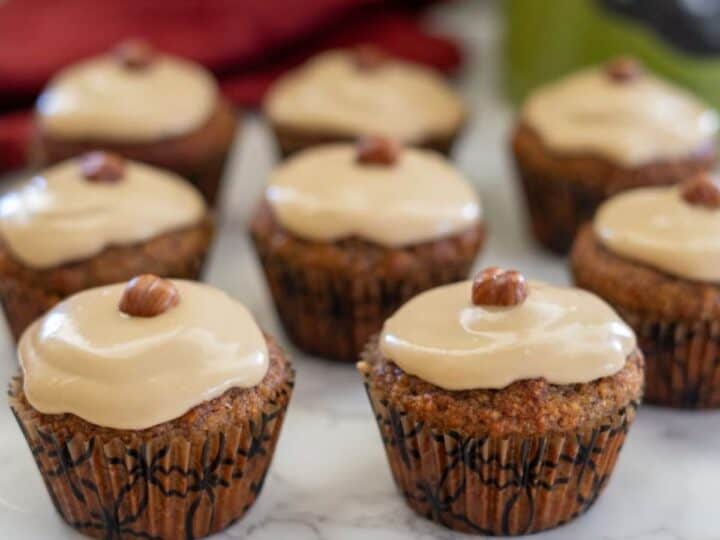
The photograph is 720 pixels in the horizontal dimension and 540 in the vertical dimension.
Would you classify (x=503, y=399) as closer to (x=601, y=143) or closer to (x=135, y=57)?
(x=601, y=143)

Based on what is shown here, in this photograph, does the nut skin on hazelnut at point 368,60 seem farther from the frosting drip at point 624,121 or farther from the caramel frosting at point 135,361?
the caramel frosting at point 135,361

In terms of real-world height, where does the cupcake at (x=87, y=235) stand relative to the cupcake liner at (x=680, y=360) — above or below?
above

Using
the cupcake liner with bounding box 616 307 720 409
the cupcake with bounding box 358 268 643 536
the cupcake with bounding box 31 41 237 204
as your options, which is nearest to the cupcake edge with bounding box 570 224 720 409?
the cupcake liner with bounding box 616 307 720 409

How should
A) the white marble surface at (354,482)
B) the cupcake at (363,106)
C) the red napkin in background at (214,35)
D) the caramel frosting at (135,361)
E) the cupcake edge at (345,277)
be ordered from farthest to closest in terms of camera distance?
the red napkin in background at (214,35) < the cupcake at (363,106) < the cupcake edge at (345,277) < the white marble surface at (354,482) < the caramel frosting at (135,361)

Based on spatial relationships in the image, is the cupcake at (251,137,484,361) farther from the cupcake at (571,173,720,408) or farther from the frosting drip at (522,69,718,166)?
the frosting drip at (522,69,718,166)

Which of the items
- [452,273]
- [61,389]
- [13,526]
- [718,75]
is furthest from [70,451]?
[718,75]

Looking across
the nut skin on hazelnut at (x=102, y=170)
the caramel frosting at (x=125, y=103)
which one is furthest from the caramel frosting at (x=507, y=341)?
the caramel frosting at (x=125, y=103)

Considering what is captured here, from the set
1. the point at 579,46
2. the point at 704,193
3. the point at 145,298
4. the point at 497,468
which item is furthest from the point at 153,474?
the point at 579,46
